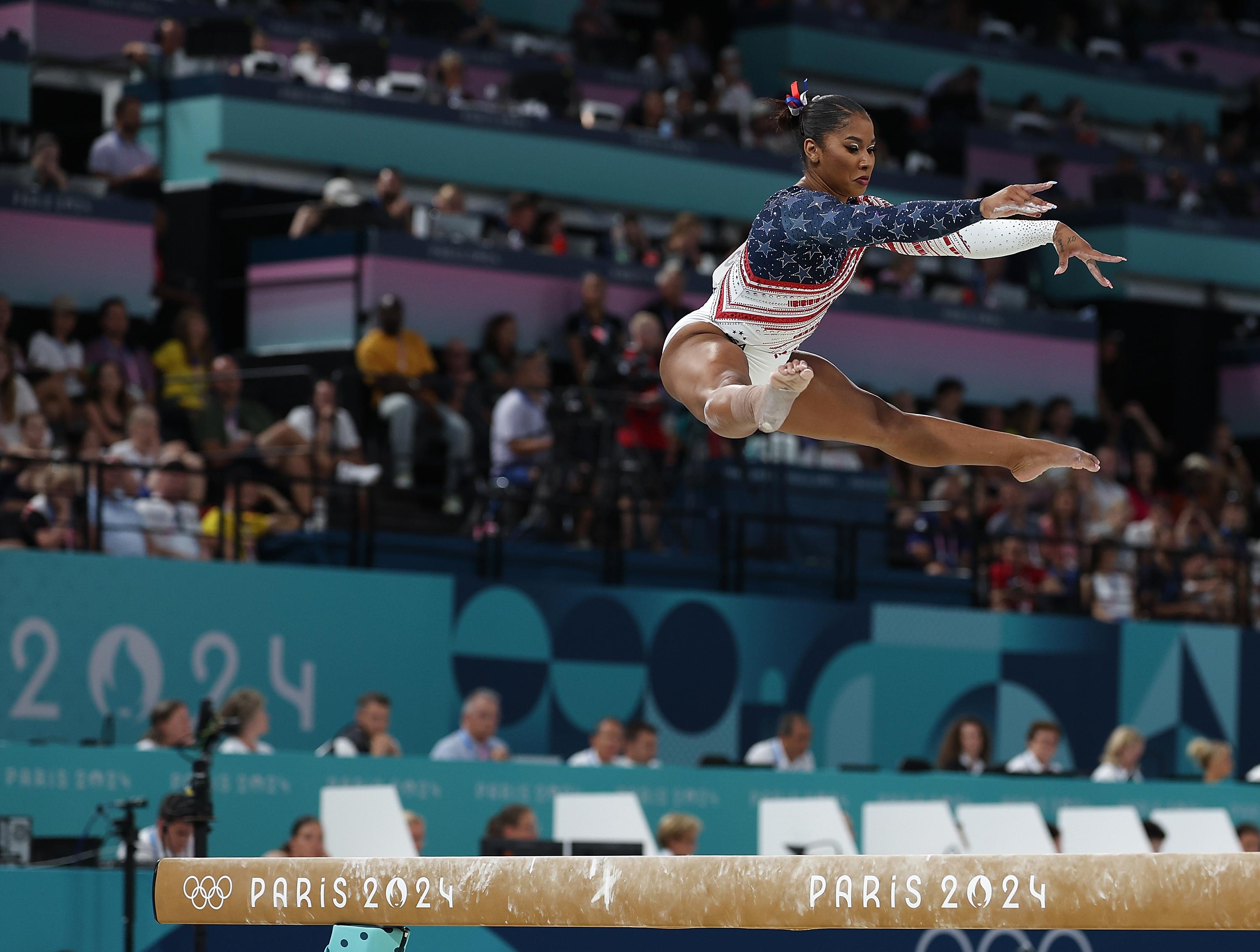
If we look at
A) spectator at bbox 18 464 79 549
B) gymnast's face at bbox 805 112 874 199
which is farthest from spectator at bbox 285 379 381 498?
gymnast's face at bbox 805 112 874 199

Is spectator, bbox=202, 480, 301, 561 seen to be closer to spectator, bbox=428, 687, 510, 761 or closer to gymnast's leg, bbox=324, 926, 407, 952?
spectator, bbox=428, 687, 510, 761

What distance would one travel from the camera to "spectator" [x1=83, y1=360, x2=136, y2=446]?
36.9 ft

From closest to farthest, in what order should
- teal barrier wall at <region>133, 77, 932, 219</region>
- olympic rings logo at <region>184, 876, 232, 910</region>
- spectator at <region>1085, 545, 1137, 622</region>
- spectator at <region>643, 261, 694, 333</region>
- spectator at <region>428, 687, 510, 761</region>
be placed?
1. olympic rings logo at <region>184, 876, 232, 910</region>
2. spectator at <region>428, 687, 510, 761</region>
3. spectator at <region>1085, 545, 1137, 622</region>
4. spectator at <region>643, 261, 694, 333</region>
5. teal barrier wall at <region>133, 77, 932, 219</region>

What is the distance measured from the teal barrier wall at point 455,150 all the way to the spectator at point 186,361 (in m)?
2.14

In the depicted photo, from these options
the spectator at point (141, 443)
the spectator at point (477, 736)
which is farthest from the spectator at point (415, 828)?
the spectator at point (141, 443)

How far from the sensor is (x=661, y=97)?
Result: 1728cm

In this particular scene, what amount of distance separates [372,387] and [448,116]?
10.9ft

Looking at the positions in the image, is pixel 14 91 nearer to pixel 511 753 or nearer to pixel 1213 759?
pixel 511 753

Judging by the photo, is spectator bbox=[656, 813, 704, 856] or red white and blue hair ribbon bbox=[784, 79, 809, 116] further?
spectator bbox=[656, 813, 704, 856]

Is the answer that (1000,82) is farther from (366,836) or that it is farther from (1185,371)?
(366,836)

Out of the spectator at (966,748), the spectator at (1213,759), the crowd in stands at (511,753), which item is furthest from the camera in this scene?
the spectator at (1213,759)

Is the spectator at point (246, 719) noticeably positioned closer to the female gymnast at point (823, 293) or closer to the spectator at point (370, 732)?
the spectator at point (370, 732)

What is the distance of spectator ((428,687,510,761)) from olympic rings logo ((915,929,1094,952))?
2611mm

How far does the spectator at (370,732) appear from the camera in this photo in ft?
32.6
